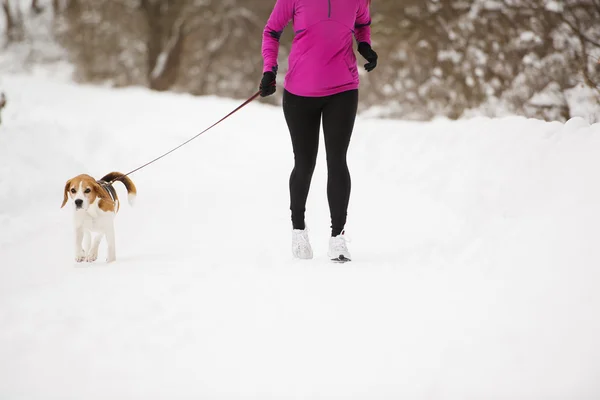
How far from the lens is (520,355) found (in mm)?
2451

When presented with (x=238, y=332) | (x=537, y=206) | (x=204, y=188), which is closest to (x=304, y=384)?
(x=238, y=332)

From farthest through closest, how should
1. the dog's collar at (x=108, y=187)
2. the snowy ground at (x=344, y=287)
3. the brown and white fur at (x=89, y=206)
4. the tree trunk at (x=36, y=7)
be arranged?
the tree trunk at (x=36, y=7) < the dog's collar at (x=108, y=187) < the brown and white fur at (x=89, y=206) < the snowy ground at (x=344, y=287)

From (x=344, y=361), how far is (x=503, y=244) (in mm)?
1572

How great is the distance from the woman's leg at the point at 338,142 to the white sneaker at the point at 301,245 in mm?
244

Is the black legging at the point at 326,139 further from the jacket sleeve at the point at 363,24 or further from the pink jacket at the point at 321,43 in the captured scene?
the jacket sleeve at the point at 363,24

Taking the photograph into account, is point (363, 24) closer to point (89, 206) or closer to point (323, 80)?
point (323, 80)

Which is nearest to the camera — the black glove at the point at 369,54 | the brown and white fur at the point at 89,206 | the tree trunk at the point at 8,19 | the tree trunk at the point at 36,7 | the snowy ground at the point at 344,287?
the snowy ground at the point at 344,287

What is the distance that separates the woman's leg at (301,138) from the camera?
13.0 feet

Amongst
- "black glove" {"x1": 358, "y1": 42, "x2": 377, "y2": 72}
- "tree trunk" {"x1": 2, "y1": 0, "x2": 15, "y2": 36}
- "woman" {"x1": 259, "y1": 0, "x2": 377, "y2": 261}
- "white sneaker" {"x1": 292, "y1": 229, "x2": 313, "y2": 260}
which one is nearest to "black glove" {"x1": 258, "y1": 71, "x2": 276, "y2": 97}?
"woman" {"x1": 259, "y1": 0, "x2": 377, "y2": 261}

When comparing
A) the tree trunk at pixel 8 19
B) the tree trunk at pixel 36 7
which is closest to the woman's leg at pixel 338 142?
the tree trunk at pixel 36 7

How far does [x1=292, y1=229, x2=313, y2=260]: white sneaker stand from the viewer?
4285mm

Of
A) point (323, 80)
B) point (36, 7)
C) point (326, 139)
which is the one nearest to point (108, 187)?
point (326, 139)

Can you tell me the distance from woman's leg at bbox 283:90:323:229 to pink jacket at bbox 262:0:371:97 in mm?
82

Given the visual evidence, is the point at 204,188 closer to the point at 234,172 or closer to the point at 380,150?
the point at 234,172
